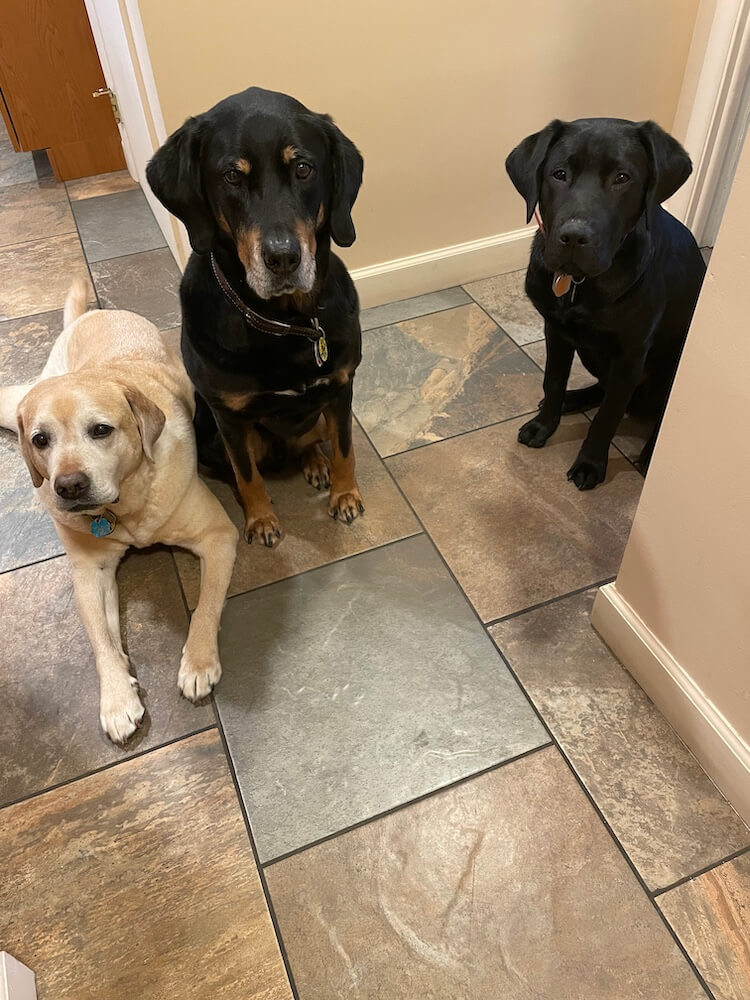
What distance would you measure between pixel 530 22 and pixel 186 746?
2.30 metres

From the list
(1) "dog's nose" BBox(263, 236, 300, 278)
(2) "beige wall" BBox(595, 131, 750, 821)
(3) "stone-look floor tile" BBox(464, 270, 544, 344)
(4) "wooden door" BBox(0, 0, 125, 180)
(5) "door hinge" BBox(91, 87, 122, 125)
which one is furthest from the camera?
(5) "door hinge" BBox(91, 87, 122, 125)

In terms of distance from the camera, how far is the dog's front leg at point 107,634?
149 centimetres

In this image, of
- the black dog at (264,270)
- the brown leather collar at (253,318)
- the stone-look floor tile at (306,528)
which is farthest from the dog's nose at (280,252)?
the stone-look floor tile at (306,528)

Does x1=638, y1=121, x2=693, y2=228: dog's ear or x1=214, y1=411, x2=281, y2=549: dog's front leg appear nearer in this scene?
x1=638, y1=121, x2=693, y2=228: dog's ear

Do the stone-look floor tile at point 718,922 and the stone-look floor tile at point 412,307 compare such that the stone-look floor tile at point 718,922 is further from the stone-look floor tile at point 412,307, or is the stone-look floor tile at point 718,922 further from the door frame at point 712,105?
the door frame at point 712,105

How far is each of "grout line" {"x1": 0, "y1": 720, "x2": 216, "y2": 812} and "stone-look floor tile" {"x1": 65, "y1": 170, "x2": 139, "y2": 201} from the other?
2.84 m

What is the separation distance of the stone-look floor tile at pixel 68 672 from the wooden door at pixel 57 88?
2548 mm

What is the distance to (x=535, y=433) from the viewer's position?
2.07 meters

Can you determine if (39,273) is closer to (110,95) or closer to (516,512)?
(110,95)

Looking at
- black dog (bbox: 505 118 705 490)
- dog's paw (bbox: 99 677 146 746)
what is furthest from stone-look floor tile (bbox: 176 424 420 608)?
black dog (bbox: 505 118 705 490)

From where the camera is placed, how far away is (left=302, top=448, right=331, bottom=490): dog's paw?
2006 millimetres

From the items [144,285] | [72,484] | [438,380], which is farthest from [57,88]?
[72,484]

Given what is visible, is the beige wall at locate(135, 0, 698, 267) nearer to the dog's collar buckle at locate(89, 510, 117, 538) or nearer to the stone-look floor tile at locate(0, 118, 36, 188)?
the dog's collar buckle at locate(89, 510, 117, 538)

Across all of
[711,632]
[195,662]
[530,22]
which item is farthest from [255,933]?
A: [530,22]
